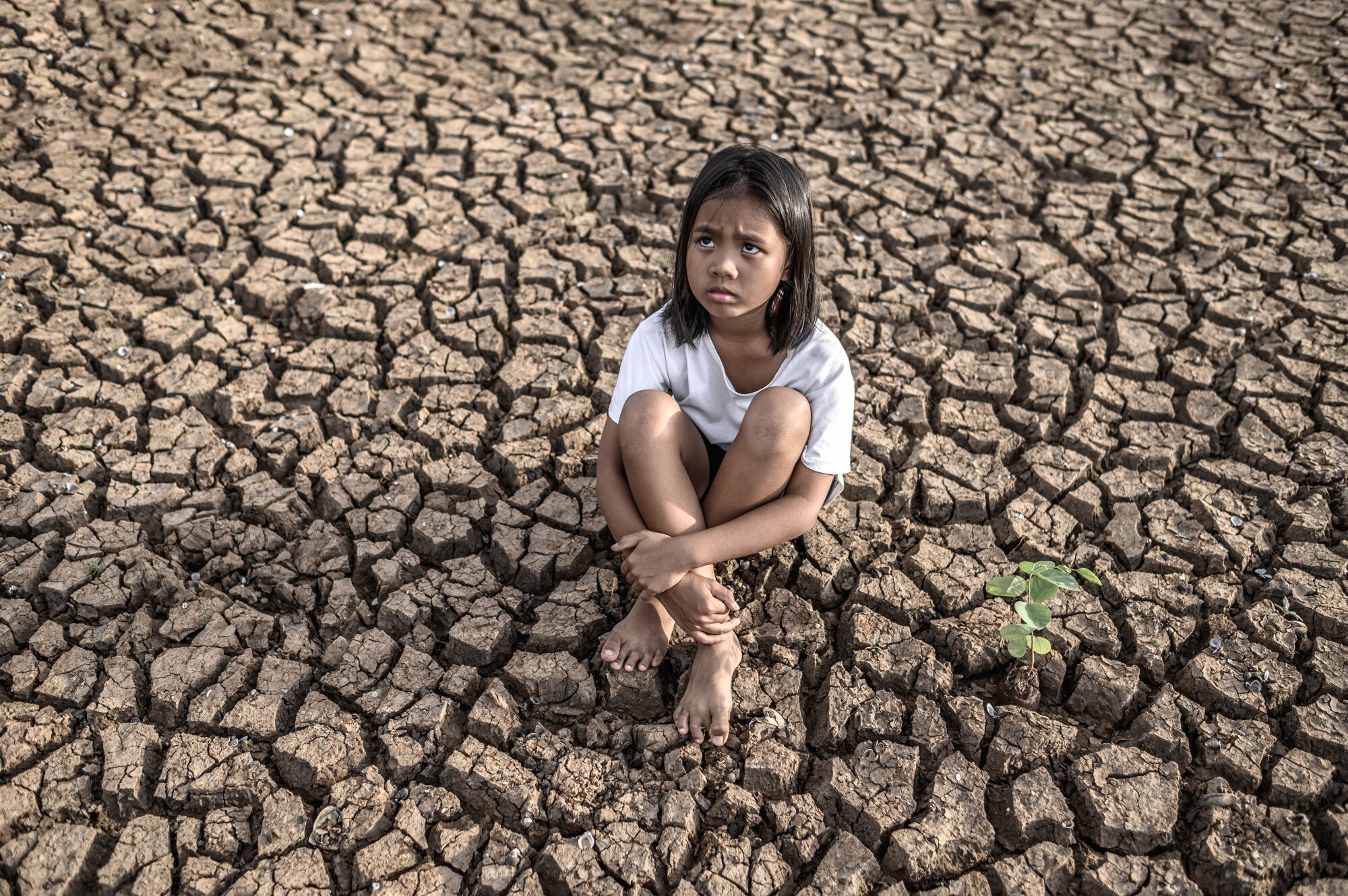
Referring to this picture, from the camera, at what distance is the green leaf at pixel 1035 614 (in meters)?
2.15

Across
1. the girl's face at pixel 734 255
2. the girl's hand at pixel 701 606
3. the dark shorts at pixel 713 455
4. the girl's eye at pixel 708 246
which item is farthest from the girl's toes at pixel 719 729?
the girl's eye at pixel 708 246

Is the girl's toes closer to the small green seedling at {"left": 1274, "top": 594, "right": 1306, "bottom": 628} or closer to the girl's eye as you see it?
the girl's eye

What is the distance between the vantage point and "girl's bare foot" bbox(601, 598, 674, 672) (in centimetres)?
224

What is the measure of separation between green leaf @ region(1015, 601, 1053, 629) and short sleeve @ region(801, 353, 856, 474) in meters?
0.49

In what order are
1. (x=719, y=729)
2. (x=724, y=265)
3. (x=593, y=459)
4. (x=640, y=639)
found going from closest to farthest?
(x=724, y=265), (x=719, y=729), (x=640, y=639), (x=593, y=459)

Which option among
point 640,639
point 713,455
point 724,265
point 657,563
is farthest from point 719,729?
point 724,265

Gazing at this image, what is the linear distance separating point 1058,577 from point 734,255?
3.28 feet

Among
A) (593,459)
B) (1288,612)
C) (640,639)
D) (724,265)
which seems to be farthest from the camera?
(593,459)

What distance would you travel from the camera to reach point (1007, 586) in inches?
89.1

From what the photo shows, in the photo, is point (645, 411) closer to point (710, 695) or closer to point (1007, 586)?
point (710, 695)

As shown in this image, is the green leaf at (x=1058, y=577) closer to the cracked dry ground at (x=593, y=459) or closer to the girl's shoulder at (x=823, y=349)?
the cracked dry ground at (x=593, y=459)

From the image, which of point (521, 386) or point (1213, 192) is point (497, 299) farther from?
point (1213, 192)

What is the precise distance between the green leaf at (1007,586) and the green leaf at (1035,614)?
0.14 feet

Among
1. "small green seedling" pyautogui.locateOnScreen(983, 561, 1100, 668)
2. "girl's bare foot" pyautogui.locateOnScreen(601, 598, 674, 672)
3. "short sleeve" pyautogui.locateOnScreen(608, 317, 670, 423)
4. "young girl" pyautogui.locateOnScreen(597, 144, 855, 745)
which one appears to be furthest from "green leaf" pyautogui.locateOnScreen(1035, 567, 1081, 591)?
"short sleeve" pyautogui.locateOnScreen(608, 317, 670, 423)
